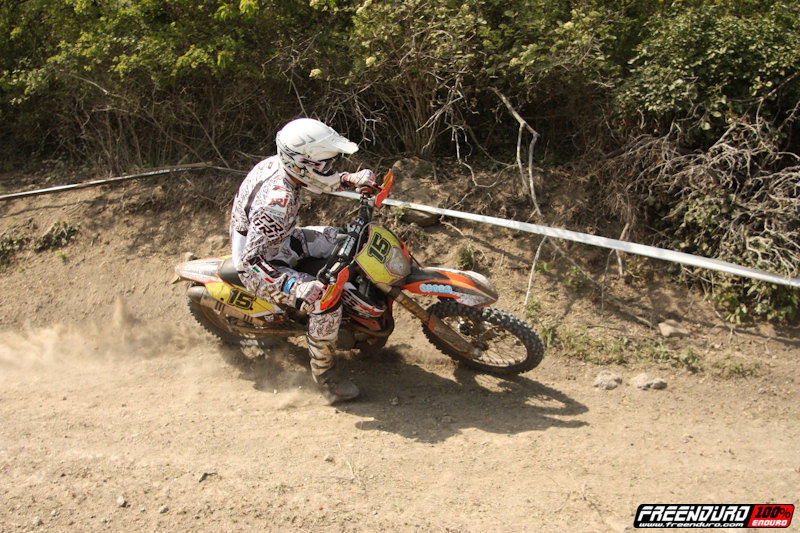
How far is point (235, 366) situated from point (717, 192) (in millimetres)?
4912

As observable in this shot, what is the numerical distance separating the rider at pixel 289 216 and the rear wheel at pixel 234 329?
64cm

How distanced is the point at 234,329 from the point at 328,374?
1.15 metres

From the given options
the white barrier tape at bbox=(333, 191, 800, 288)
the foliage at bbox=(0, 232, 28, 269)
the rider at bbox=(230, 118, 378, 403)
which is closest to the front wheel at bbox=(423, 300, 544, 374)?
the rider at bbox=(230, 118, 378, 403)

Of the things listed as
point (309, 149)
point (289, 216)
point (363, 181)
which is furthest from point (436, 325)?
point (309, 149)

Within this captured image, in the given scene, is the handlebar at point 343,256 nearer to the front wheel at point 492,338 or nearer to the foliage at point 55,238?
the front wheel at point 492,338

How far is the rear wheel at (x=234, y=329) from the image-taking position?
547 centimetres

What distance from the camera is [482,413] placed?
192 inches

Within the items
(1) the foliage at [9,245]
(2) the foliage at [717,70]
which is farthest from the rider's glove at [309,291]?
(1) the foliage at [9,245]

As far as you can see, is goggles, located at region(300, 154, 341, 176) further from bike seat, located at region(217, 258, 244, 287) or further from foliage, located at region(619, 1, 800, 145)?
foliage, located at region(619, 1, 800, 145)

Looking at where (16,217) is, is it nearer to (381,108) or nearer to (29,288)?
(29,288)

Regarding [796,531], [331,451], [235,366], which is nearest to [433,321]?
[331,451]

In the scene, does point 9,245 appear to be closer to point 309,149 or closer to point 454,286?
point 309,149

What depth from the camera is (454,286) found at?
15.6ft

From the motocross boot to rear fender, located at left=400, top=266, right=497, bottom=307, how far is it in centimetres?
81
